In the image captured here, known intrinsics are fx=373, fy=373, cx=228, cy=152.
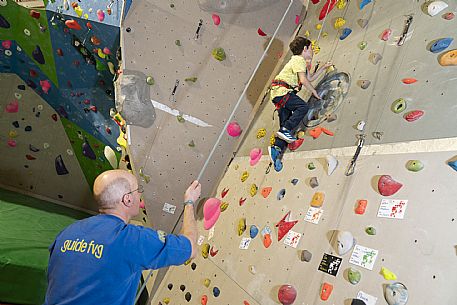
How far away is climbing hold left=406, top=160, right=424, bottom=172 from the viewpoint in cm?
169

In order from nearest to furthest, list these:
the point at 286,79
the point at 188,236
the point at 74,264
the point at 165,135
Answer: the point at 74,264 < the point at 188,236 < the point at 286,79 < the point at 165,135

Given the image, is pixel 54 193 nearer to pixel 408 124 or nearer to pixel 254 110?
pixel 254 110

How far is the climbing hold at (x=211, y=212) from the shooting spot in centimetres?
350

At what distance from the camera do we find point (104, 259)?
1473 mm

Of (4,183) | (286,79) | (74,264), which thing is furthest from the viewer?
(4,183)

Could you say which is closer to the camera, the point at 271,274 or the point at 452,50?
the point at 452,50

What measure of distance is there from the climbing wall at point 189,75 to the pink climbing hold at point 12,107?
259 centimetres

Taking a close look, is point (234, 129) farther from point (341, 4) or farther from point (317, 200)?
point (317, 200)

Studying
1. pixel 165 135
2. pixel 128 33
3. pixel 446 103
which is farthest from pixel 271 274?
pixel 128 33

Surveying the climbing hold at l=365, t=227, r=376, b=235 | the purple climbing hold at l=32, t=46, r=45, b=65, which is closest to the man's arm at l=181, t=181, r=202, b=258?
the climbing hold at l=365, t=227, r=376, b=235

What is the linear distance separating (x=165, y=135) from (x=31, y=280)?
1.98 m

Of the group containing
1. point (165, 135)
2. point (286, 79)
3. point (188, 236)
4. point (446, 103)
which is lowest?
point (188, 236)

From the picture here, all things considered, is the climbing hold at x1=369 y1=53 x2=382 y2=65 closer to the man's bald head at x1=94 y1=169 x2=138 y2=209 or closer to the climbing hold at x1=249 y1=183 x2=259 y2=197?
the climbing hold at x1=249 y1=183 x2=259 y2=197

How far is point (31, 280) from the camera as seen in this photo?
12.3 ft
